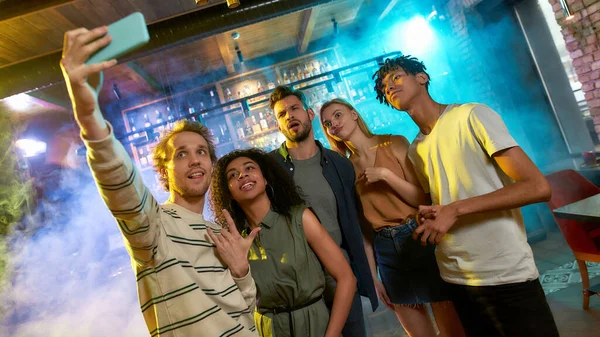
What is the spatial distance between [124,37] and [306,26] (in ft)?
14.4

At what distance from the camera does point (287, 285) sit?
4.99 feet

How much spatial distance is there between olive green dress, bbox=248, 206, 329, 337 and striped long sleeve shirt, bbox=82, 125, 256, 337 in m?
0.18

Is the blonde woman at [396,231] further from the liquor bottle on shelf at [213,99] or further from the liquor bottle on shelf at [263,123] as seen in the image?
the liquor bottle on shelf at [213,99]

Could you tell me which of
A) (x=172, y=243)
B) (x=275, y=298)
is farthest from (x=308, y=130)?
(x=172, y=243)

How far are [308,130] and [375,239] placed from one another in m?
0.79

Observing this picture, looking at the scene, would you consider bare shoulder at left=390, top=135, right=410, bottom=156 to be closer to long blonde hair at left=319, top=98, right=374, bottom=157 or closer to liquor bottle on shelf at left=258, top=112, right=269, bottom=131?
long blonde hair at left=319, top=98, right=374, bottom=157

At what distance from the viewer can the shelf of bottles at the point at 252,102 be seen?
5383 mm

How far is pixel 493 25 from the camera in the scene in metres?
4.43

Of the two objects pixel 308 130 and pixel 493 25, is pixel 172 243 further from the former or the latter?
pixel 493 25

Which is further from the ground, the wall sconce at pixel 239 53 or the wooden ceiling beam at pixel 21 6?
the wall sconce at pixel 239 53

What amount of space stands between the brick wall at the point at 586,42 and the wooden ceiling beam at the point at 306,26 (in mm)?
2521

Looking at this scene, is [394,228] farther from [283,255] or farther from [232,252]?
[232,252]

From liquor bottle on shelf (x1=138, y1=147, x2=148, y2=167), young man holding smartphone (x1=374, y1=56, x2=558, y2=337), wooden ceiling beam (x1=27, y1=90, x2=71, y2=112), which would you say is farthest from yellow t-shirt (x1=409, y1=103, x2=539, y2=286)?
wooden ceiling beam (x1=27, y1=90, x2=71, y2=112)

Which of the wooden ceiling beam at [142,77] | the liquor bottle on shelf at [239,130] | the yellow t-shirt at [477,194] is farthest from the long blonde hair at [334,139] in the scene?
the wooden ceiling beam at [142,77]
